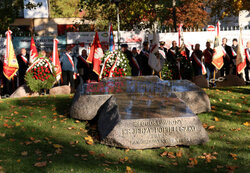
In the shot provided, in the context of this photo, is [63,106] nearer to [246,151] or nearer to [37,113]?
[37,113]

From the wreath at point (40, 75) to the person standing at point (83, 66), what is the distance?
1811 millimetres

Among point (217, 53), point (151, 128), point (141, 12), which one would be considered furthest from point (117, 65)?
point (141, 12)

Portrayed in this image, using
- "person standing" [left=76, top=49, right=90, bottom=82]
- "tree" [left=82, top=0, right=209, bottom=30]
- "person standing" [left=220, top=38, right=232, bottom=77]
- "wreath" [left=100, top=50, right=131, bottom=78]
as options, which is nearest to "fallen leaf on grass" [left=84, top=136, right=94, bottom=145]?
"wreath" [left=100, top=50, right=131, bottom=78]

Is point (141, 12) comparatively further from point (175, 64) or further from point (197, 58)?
point (175, 64)

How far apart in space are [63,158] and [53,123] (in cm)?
222

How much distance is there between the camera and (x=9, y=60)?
40.7ft

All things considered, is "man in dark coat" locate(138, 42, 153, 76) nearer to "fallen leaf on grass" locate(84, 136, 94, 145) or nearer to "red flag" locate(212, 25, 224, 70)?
"red flag" locate(212, 25, 224, 70)

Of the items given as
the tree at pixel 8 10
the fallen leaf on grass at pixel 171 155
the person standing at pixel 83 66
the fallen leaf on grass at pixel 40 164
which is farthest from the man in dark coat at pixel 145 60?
the fallen leaf on grass at pixel 40 164

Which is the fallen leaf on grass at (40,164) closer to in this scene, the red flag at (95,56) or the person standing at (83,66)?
the red flag at (95,56)

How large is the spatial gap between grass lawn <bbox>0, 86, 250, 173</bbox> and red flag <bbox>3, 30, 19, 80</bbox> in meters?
4.48

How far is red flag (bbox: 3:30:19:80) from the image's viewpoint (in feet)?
40.4

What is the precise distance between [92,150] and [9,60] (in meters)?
7.59

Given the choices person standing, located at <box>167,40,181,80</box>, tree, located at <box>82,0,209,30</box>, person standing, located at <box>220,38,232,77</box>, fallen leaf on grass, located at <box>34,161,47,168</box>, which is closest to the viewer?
fallen leaf on grass, located at <box>34,161,47,168</box>

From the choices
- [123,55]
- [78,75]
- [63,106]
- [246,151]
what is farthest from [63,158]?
[78,75]
